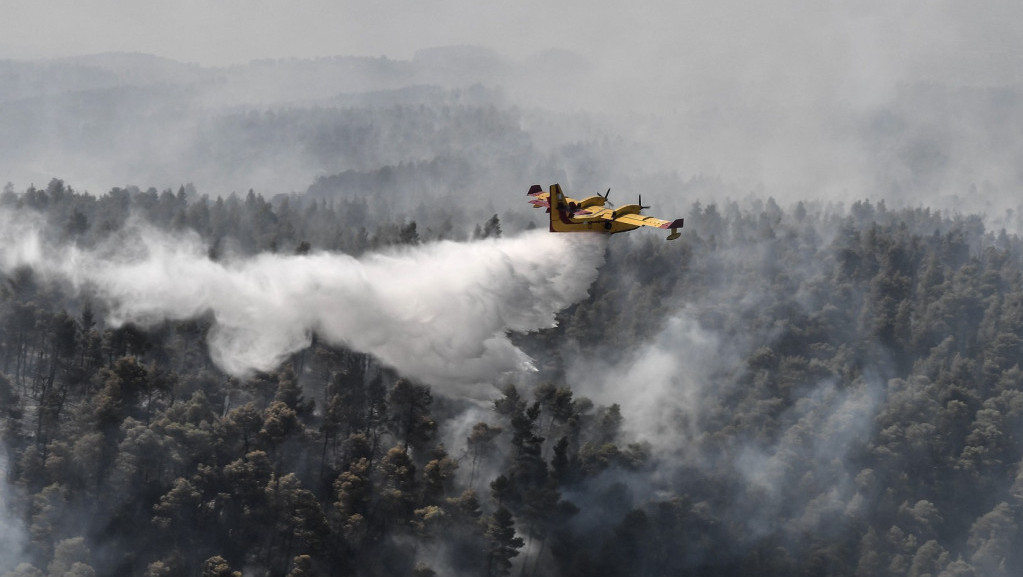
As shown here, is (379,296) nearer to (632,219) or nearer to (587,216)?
(587,216)

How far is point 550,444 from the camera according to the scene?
394 feet

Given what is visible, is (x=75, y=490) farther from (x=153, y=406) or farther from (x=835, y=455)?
(x=835, y=455)

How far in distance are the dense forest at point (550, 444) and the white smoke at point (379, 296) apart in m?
3.59

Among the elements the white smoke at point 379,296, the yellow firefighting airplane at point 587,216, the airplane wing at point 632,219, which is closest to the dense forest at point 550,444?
the white smoke at point 379,296

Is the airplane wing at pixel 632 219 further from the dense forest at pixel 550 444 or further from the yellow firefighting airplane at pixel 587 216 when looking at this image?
the dense forest at pixel 550 444

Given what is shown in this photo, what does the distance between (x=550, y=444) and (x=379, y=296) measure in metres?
36.8

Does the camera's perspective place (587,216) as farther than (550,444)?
No

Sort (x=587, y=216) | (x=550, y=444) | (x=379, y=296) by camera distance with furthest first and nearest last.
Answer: (x=550, y=444), (x=379, y=296), (x=587, y=216)

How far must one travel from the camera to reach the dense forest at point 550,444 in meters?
97.4

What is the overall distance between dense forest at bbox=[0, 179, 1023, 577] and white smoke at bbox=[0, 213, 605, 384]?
359cm

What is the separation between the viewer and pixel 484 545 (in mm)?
107438

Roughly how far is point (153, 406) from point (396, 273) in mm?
29867

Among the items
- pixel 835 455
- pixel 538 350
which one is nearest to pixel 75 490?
pixel 538 350

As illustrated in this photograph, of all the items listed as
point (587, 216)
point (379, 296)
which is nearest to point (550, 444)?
point (379, 296)
